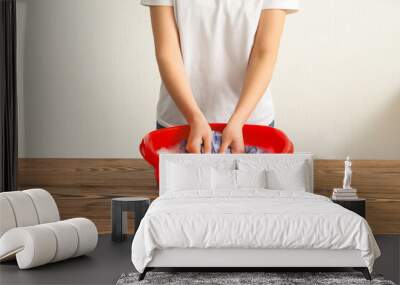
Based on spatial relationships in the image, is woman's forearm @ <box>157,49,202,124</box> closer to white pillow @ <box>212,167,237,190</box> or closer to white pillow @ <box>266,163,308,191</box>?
white pillow @ <box>212,167,237,190</box>

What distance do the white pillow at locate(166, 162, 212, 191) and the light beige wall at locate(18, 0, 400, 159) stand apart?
1.05 meters

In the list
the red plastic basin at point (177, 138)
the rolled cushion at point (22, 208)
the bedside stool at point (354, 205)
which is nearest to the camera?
the rolled cushion at point (22, 208)

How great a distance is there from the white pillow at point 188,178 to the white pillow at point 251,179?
0.22 m

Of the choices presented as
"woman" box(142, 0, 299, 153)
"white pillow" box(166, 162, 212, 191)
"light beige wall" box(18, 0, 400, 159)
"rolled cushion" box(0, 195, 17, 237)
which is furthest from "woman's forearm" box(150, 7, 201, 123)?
"rolled cushion" box(0, 195, 17, 237)

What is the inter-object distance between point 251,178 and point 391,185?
1.67 metres

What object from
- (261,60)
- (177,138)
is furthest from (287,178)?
(261,60)

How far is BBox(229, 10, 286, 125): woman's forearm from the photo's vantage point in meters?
5.88

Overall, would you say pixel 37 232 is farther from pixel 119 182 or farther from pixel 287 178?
pixel 119 182

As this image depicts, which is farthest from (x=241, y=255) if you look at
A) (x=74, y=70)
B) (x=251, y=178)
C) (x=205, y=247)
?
(x=74, y=70)

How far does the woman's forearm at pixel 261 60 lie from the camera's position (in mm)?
5883

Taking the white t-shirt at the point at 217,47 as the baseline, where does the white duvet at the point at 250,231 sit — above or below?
below

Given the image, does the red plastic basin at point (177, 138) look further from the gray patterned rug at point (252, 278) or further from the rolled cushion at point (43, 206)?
the gray patterned rug at point (252, 278)

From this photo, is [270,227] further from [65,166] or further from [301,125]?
[65,166]

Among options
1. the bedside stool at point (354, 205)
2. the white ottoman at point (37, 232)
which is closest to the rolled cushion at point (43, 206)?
the white ottoman at point (37, 232)
